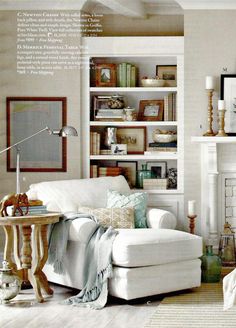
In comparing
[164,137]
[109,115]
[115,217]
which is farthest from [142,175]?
[115,217]

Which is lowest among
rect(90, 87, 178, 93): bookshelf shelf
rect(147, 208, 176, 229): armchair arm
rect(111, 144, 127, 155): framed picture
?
rect(147, 208, 176, 229): armchair arm

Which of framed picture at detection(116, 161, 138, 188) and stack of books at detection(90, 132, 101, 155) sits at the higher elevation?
stack of books at detection(90, 132, 101, 155)

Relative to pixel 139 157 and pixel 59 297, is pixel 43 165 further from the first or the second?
pixel 59 297

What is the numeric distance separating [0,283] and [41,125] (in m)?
2.11

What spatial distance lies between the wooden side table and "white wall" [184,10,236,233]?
1.87 metres

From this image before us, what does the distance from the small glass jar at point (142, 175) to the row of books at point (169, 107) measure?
1.76 ft

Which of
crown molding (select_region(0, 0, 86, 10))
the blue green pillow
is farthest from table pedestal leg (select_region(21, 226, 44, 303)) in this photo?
crown molding (select_region(0, 0, 86, 10))

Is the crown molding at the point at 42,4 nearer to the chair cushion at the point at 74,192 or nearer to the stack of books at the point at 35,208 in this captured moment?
the chair cushion at the point at 74,192

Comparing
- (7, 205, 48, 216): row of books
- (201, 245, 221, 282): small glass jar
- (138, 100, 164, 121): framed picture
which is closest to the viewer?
(7, 205, 48, 216): row of books

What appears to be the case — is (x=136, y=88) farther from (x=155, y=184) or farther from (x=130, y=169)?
(x=155, y=184)

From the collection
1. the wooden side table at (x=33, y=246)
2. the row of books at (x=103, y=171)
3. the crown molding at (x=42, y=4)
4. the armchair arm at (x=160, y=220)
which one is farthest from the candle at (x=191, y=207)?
the crown molding at (x=42, y=4)

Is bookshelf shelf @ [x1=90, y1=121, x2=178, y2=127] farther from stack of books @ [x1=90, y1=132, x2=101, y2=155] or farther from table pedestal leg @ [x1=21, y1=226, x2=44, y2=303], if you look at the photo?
table pedestal leg @ [x1=21, y1=226, x2=44, y2=303]

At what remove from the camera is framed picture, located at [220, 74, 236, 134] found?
6.92 metres

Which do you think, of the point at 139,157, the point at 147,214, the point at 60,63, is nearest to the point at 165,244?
the point at 147,214
